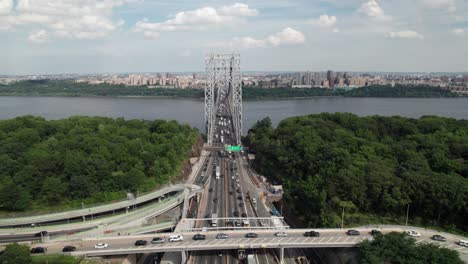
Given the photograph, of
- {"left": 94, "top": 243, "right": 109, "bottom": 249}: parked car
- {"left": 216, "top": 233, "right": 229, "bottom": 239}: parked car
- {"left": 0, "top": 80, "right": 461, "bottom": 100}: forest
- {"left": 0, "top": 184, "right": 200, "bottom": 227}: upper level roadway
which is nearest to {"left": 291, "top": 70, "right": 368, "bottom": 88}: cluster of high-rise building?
{"left": 0, "top": 80, "right": 461, "bottom": 100}: forest

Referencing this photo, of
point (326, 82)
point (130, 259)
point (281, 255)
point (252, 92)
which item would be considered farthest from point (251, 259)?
point (326, 82)

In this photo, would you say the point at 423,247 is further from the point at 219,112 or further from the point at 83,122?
the point at 219,112

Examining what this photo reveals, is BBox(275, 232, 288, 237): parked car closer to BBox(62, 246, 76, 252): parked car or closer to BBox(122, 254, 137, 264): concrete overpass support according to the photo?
BBox(122, 254, 137, 264): concrete overpass support

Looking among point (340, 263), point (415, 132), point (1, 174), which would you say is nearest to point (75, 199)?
point (1, 174)

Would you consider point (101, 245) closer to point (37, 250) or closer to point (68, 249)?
point (68, 249)

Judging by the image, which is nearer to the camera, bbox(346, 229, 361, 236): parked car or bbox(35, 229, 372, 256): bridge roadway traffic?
bbox(35, 229, 372, 256): bridge roadway traffic
